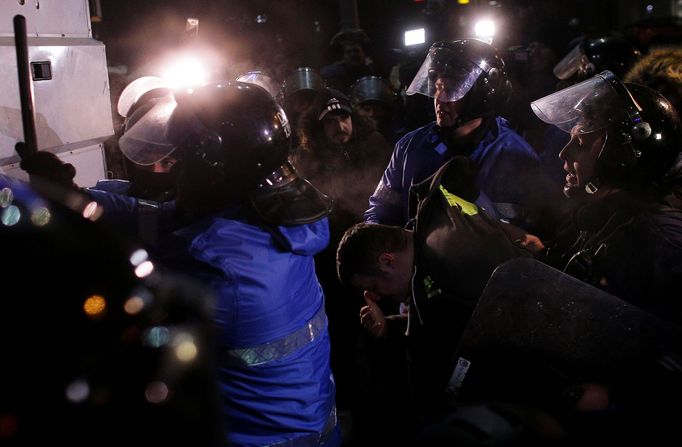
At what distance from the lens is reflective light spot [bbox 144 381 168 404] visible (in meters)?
1.95

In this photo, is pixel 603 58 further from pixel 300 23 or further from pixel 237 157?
pixel 300 23

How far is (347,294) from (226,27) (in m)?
10.5

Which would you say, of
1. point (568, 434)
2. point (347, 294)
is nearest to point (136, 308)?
point (568, 434)

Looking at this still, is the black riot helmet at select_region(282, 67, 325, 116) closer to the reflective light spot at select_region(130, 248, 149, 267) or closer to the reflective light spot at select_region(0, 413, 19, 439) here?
the reflective light spot at select_region(130, 248, 149, 267)

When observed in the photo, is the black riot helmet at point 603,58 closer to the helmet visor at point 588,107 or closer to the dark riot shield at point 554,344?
the helmet visor at point 588,107

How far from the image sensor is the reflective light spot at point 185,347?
2.01 metres

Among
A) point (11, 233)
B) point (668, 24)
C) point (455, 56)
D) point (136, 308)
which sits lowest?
point (136, 308)

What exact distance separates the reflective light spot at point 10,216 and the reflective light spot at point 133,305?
46 cm

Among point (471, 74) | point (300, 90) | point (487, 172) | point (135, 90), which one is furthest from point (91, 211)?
point (300, 90)

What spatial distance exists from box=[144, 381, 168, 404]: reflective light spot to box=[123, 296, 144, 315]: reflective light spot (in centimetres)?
25

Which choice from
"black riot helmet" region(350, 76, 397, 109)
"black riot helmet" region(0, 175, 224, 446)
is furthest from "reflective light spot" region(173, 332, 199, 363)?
"black riot helmet" region(350, 76, 397, 109)

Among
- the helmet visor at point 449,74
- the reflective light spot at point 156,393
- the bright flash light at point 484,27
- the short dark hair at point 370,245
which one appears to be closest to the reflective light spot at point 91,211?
the reflective light spot at point 156,393

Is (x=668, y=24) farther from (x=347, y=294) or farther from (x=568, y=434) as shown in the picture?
(x=568, y=434)

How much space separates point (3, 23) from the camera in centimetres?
240
